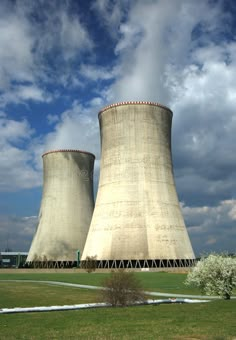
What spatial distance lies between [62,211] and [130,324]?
36805 mm

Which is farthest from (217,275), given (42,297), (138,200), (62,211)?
(62,211)

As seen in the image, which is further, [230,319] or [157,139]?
[157,139]

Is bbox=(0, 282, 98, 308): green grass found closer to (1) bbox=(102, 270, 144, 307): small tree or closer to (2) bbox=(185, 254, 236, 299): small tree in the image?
(1) bbox=(102, 270, 144, 307): small tree

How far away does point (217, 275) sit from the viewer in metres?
14.9

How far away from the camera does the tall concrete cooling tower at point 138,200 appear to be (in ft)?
111

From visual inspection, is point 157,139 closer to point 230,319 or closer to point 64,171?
point 64,171

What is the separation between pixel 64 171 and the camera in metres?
46.3

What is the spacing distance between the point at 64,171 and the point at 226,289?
33.0m

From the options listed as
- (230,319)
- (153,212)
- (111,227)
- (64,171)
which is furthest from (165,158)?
(230,319)

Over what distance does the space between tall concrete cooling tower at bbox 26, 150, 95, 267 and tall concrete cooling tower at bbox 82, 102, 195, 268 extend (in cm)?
1053

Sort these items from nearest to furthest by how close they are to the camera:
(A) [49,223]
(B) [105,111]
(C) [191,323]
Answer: (C) [191,323], (B) [105,111], (A) [49,223]

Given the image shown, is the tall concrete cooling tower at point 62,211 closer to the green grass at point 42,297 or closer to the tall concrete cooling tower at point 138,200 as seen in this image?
the tall concrete cooling tower at point 138,200

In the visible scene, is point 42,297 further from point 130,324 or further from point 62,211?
point 62,211

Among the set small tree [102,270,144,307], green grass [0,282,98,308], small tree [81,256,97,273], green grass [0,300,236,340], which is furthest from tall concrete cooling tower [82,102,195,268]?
green grass [0,300,236,340]
